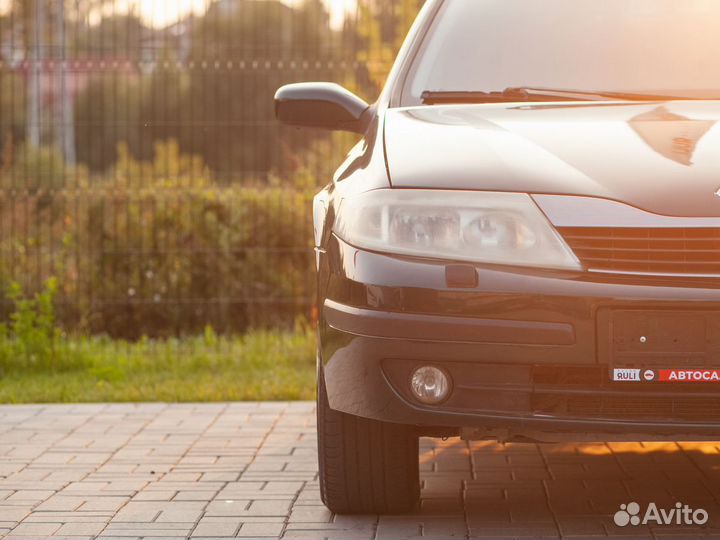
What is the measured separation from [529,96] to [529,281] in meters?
1.06

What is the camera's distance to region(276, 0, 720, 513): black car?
3.40 metres

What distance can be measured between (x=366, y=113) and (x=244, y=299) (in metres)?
4.36

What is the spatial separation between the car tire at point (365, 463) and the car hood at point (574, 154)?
816 mm

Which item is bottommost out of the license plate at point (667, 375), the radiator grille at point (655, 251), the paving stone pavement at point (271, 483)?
the paving stone pavement at point (271, 483)

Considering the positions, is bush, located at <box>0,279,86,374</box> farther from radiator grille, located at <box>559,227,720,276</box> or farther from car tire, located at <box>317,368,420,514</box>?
radiator grille, located at <box>559,227,720,276</box>

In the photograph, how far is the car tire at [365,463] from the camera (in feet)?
13.1

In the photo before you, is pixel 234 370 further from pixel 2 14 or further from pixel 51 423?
pixel 2 14

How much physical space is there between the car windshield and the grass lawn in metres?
2.82

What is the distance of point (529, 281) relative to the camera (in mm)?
3408

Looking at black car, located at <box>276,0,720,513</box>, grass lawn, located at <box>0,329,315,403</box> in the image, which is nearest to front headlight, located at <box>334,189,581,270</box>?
black car, located at <box>276,0,720,513</box>

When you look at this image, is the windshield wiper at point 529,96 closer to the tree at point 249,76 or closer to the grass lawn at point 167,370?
the grass lawn at point 167,370

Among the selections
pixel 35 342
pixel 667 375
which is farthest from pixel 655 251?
pixel 35 342

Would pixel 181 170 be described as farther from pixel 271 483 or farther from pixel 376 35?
pixel 271 483

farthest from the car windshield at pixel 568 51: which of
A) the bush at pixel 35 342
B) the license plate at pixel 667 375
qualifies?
the bush at pixel 35 342
